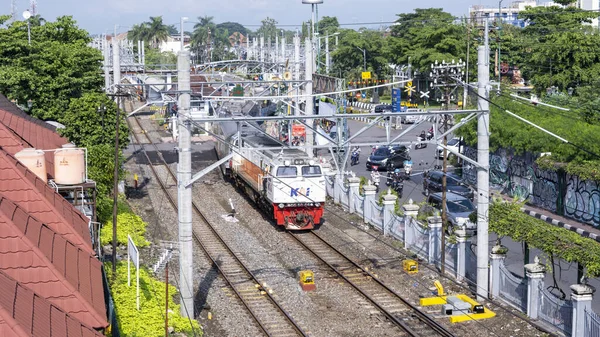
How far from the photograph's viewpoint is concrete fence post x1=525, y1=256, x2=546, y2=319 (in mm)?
16469

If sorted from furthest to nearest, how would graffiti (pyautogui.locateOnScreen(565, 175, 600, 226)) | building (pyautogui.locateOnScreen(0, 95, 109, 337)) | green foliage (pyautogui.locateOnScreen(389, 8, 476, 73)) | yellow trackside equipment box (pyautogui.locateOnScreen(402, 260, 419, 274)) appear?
green foliage (pyautogui.locateOnScreen(389, 8, 476, 73)) → graffiti (pyautogui.locateOnScreen(565, 175, 600, 226)) → yellow trackside equipment box (pyautogui.locateOnScreen(402, 260, 419, 274)) → building (pyautogui.locateOnScreen(0, 95, 109, 337))

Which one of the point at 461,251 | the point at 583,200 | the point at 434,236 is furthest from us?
the point at 583,200

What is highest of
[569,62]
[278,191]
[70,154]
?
[569,62]

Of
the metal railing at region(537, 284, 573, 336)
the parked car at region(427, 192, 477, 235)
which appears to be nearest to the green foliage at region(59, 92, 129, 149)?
the parked car at region(427, 192, 477, 235)

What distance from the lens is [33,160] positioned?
1712cm

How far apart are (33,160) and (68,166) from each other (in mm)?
1540

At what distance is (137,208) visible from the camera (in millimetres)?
28938

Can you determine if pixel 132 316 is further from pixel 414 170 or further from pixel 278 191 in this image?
pixel 414 170

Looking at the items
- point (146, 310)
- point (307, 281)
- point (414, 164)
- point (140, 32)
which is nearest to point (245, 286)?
point (307, 281)

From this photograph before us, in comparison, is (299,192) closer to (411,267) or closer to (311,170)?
(311,170)

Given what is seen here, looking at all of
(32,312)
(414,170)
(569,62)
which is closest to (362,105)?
(569,62)

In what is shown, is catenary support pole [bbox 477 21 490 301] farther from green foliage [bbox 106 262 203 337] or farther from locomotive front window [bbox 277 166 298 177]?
locomotive front window [bbox 277 166 298 177]

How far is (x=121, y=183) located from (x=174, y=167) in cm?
794

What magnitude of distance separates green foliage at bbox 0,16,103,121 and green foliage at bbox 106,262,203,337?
19.7 meters
